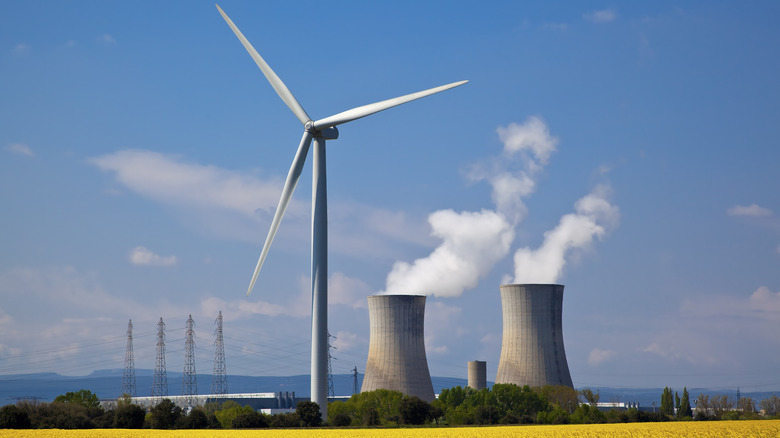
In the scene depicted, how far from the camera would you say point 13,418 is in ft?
120

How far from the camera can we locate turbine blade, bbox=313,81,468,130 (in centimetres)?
3747

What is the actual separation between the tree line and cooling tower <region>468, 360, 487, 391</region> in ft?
24.8

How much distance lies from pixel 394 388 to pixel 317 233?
23.8 m

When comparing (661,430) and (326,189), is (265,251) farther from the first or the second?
(661,430)

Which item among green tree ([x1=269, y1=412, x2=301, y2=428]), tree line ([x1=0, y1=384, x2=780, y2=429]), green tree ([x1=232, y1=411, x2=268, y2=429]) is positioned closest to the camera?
tree line ([x1=0, y1=384, x2=780, y2=429])

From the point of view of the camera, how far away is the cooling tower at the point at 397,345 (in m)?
60.0

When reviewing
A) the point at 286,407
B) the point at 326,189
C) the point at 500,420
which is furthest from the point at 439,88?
the point at 286,407

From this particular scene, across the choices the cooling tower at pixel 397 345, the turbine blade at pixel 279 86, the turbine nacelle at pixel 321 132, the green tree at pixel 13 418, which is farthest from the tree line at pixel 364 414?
the turbine blade at pixel 279 86

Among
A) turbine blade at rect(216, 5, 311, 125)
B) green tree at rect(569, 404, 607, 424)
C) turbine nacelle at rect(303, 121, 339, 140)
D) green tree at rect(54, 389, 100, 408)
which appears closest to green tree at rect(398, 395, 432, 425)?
green tree at rect(569, 404, 607, 424)

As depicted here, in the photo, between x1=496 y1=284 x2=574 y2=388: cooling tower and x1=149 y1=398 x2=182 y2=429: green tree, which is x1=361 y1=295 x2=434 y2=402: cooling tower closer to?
x1=496 y1=284 x2=574 y2=388: cooling tower

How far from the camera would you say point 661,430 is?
1164 inches

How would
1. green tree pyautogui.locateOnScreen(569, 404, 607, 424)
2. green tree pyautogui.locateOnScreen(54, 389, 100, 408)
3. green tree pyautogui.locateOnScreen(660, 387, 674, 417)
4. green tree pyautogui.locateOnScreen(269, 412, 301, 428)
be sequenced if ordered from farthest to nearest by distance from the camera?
green tree pyautogui.locateOnScreen(660, 387, 674, 417), green tree pyautogui.locateOnScreen(54, 389, 100, 408), green tree pyautogui.locateOnScreen(569, 404, 607, 424), green tree pyautogui.locateOnScreen(269, 412, 301, 428)

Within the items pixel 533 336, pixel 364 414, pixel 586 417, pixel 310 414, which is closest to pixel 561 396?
pixel 533 336

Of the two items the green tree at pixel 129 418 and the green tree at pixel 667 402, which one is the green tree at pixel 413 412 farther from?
the green tree at pixel 667 402
